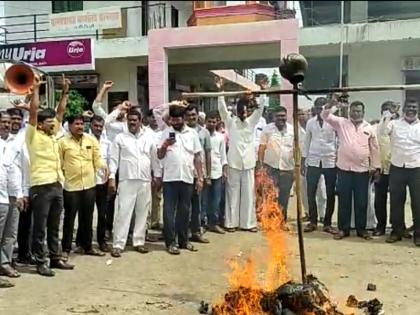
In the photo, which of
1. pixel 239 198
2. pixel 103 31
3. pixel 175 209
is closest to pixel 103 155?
pixel 175 209

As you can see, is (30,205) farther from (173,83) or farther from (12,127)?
(173,83)

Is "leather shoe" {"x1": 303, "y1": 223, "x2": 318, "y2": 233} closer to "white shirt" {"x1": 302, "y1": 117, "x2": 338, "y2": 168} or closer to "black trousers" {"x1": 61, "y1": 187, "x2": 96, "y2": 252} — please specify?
"white shirt" {"x1": 302, "y1": 117, "x2": 338, "y2": 168}

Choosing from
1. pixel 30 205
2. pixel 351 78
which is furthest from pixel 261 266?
pixel 351 78

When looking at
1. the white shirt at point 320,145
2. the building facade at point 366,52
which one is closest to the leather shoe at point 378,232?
the white shirt at point 320,145

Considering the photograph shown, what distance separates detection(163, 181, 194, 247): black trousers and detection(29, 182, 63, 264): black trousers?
5.05 ft

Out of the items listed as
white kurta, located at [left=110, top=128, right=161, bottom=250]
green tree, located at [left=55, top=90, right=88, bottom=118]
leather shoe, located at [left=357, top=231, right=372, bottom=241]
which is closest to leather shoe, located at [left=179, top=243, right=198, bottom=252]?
white kurta, located at [left=110, top=128, right=161, bottom=250]

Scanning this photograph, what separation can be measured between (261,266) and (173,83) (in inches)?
477

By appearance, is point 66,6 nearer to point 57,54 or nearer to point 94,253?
point 57,54

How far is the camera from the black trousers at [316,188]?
9336mm

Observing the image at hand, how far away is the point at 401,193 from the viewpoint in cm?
860

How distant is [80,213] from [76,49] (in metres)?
9.57

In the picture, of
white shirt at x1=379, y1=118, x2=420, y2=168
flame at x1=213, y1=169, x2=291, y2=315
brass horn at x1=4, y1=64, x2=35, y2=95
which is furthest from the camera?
white shirt at x1=379, y1=118, x2=420, y2=168

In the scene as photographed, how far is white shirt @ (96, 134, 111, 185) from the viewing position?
313 inches

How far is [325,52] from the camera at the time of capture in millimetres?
15594
